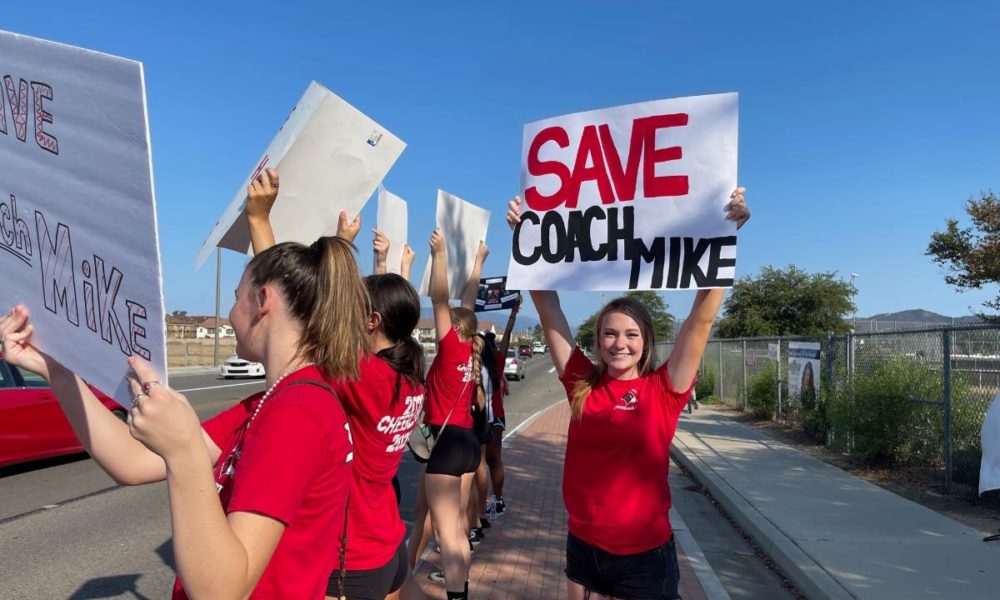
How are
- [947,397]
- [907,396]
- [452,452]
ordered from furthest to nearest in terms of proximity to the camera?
[907,396]
[947,397]
[452,452]

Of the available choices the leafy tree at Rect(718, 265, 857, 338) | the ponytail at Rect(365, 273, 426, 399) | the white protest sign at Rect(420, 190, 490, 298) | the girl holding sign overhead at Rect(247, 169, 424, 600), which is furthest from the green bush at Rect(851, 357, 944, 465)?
the leafy tree at Rect(718, 265, 857, 338)

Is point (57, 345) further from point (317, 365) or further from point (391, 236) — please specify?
point (391, 236)

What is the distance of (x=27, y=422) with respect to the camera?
31.1 feet

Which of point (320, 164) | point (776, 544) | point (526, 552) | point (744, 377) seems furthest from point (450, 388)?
point (744, 377)

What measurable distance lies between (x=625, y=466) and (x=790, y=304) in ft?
97.0

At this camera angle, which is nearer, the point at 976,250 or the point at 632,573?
the point at 632,573

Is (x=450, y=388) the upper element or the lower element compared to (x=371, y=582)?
upper

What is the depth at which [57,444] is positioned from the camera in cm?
994

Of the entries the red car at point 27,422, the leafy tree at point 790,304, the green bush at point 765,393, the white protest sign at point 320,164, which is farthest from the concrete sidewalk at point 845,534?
the leafy tree at point 790,304

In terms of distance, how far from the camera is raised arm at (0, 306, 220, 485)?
74.9 inches

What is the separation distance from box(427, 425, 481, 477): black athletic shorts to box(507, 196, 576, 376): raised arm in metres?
1.42

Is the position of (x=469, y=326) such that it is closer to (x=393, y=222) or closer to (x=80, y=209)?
(x=393, y=222)

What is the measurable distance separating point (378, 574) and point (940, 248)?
19.1m

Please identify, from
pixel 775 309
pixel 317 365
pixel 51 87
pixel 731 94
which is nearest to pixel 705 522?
pixel 731 94
